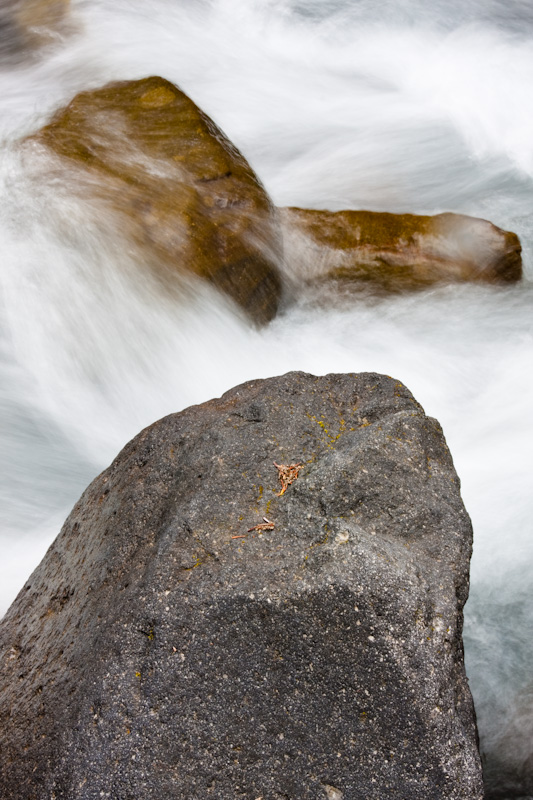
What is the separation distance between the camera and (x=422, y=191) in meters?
8.30

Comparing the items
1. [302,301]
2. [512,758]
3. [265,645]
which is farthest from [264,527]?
[302,301]

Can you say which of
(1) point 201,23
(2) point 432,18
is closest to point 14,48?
(1) point 201,23

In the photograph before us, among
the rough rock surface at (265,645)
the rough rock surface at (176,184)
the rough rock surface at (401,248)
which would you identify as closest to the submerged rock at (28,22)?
the rough rock surface at (176,184)

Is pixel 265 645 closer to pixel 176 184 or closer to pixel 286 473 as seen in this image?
pixel 286 473

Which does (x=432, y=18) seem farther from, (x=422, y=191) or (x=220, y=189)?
(x=220, y=189)

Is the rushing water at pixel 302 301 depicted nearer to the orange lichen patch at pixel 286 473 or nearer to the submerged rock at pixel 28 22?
the submerged rock at pixel 28 22

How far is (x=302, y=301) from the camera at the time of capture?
7.12 metres

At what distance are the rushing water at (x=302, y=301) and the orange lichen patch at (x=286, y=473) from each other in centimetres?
214

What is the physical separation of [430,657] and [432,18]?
11129mm

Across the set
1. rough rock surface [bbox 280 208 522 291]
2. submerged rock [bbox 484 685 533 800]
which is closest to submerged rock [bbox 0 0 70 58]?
rough rock surface [bbox 280 208 522 291]

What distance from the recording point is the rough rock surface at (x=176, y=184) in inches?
252

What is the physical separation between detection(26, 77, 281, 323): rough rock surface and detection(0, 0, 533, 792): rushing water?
0.26 meters

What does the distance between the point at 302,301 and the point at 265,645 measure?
4.79 m

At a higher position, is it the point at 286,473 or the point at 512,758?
the point at 286,473
